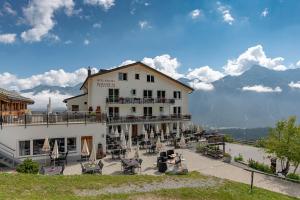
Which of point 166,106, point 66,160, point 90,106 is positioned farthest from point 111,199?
point 166,106

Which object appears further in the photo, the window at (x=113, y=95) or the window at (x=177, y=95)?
the window at (x=177, y=95)

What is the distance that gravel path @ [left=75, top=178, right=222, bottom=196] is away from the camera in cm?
1429

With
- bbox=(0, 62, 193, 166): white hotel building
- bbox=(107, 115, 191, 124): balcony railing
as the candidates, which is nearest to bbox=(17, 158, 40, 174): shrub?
bbox=(0, 62, 193, 166): white hotel building

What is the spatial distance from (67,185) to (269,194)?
1081 centimetres

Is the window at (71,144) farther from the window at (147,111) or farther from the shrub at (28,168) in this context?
the window at (147,111)

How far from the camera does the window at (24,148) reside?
2486 centimetres

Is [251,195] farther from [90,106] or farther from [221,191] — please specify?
[90,106]

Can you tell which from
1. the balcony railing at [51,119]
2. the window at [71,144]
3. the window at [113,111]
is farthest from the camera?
the window at [113,111]

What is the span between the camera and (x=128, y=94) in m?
44.2

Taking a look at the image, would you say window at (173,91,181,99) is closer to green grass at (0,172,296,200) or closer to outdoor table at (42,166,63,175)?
outdoor table at (42,166,63,175)

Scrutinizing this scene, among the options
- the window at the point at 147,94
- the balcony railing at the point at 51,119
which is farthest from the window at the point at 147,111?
the balcony railing at the point at 51,119

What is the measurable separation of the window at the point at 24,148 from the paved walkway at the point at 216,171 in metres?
3.81

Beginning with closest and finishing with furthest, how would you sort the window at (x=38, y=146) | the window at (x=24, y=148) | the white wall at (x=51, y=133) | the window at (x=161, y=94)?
the white wall at (x=51, y=133) < the window at (x=24, y=148) < the window at (x=38, y=146) < the window at (x=161, y=94)

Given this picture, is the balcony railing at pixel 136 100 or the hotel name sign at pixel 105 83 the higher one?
the hotel name sign at pixel 105 83
